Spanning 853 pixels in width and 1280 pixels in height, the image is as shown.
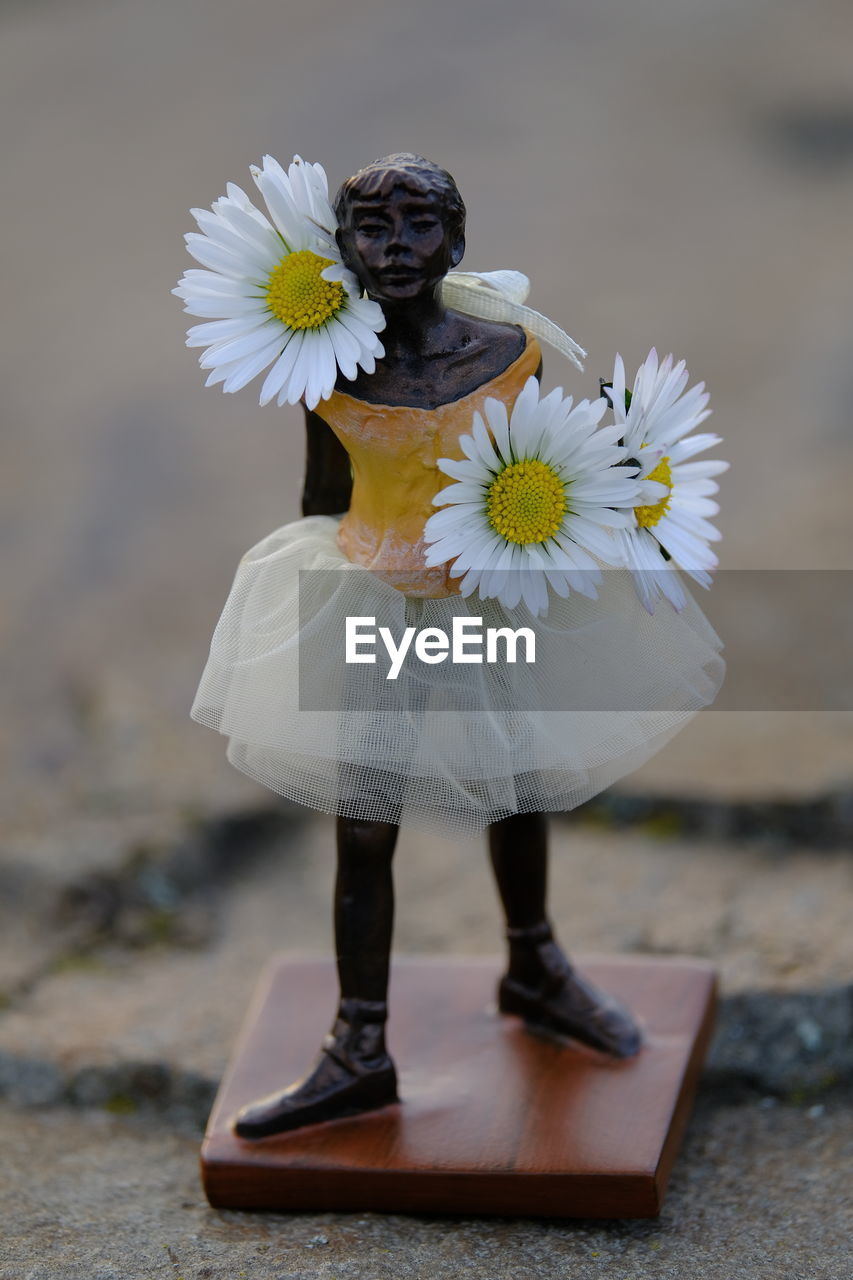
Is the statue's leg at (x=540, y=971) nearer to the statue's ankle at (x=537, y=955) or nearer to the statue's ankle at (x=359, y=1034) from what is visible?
the statue's ankle at (x=537, y=955)

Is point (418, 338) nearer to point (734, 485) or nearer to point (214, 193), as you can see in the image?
point (734, 485)

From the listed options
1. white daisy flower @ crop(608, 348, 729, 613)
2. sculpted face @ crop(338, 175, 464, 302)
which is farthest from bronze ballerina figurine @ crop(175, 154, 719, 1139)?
white daisy flower @ crop(608, 348, 729, 613)

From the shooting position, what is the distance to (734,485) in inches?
187

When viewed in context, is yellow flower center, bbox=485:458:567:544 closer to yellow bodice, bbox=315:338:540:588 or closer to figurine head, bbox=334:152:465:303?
yellow bodice, bbox=315:338:540:588

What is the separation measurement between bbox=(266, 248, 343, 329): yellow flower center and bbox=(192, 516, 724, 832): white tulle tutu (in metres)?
0.32

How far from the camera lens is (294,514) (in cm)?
457

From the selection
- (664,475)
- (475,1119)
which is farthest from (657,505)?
(475,1119)

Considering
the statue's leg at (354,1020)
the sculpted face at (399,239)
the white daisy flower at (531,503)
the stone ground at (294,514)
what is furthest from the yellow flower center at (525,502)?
the stone ground at (294,514)

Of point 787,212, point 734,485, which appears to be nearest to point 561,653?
point 734,485

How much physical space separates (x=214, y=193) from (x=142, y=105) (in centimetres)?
150

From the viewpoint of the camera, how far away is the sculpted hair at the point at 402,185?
6.28 ft

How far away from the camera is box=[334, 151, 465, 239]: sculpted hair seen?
1915mm

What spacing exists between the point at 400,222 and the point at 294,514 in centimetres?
268

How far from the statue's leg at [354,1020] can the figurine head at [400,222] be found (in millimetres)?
719
